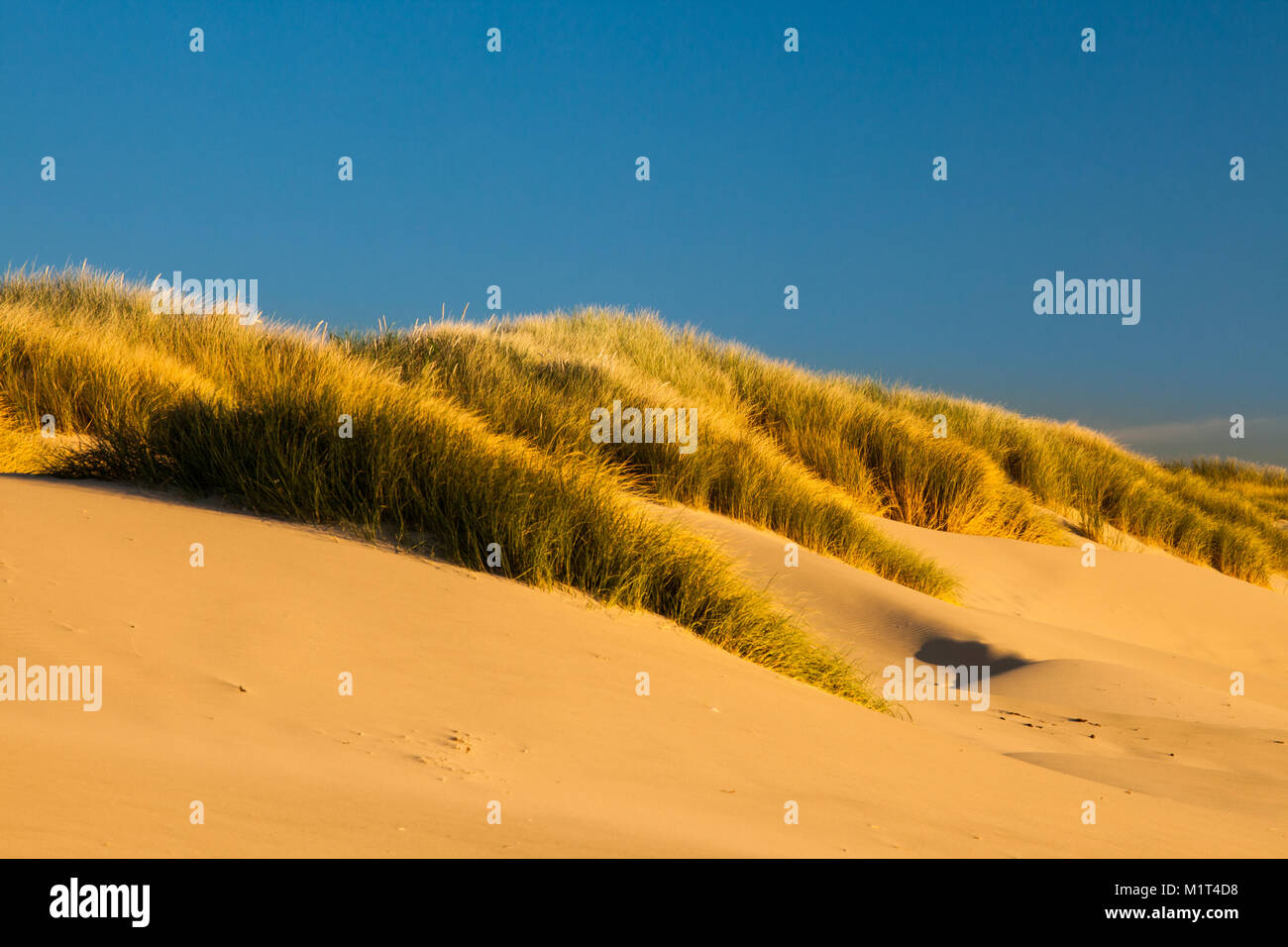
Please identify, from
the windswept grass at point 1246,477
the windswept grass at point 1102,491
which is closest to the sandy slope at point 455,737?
the windswept grass at point 1102,491

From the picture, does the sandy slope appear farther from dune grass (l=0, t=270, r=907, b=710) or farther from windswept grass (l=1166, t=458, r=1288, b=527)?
windswept grass (l=1166, t=458, r=1288, b=527)

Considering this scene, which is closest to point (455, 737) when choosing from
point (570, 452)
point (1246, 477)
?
point (570, 452)

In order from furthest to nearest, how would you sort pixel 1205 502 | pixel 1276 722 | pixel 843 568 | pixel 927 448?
pixel 1205 502, pixel 927 448, pixel 843 568, pixel 1276 722

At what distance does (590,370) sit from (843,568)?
452cm

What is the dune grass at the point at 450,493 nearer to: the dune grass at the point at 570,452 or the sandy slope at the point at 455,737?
the dune grass at the point at 570,452

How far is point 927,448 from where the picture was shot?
1307cm

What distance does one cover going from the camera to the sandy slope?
232 centimetres

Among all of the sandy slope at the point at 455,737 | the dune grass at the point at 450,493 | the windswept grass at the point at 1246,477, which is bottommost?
the sandy slope at the point at 455,737

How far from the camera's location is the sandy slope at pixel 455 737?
2.32 metres

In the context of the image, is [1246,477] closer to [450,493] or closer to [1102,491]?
[1102,491]

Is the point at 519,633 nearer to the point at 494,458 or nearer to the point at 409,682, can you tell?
the point at 409,682

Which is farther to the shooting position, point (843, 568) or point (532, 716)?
point (843, 568)

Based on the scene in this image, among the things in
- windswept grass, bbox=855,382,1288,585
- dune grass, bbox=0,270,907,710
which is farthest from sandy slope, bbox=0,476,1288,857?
windswept grass, bbox=855,382,1288,585
